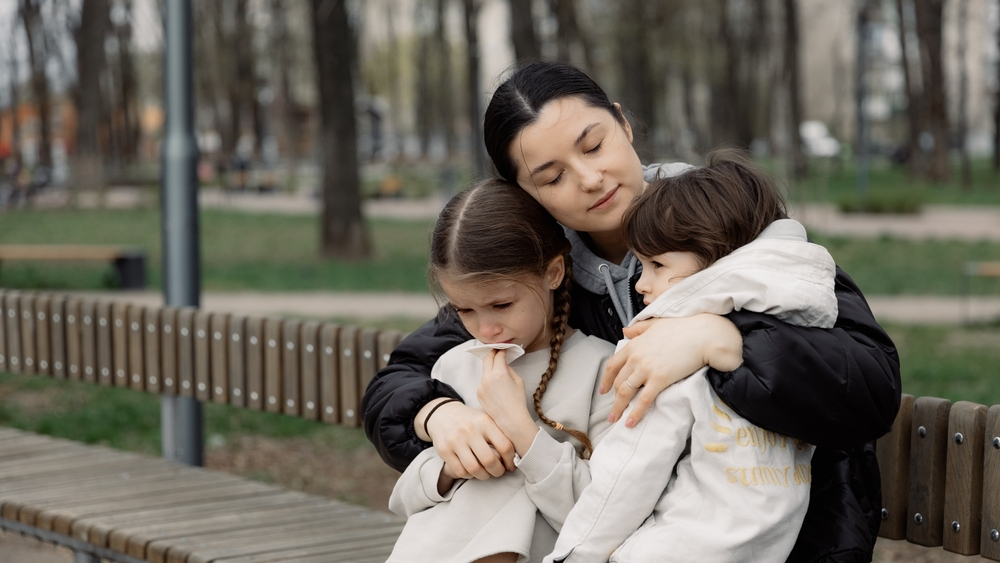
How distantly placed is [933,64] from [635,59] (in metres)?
6.96

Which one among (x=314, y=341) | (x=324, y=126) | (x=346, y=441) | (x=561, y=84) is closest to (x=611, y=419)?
(x=561, y=84)

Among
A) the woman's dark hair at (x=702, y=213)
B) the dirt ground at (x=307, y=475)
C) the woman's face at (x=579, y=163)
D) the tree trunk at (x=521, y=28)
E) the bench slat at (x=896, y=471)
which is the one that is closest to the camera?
the woman's dark hair at (x=702, y=213)

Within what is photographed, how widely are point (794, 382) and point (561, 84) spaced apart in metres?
0.82

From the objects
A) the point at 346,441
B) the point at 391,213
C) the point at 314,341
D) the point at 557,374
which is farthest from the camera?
the point at 391,213

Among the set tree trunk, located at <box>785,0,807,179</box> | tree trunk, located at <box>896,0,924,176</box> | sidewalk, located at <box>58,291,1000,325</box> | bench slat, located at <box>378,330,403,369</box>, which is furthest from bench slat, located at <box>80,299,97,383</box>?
tree trunk, located at <box>896,0,924,176</box>

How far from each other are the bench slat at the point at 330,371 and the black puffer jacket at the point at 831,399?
1978mm

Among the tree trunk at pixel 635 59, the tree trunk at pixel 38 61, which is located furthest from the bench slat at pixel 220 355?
the tree trunk at pixel 38 61

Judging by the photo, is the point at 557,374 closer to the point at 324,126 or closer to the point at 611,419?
the point at 611,419

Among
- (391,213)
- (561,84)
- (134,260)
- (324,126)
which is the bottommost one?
(391,213)

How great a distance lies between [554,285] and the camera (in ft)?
8.20

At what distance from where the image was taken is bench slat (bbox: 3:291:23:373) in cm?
505

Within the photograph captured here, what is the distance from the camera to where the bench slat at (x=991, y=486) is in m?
2.49

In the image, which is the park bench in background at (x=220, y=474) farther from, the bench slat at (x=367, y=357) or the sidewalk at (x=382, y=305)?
the sidewalk at (x=382, y=305)

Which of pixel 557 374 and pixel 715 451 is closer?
pixel 715 451
